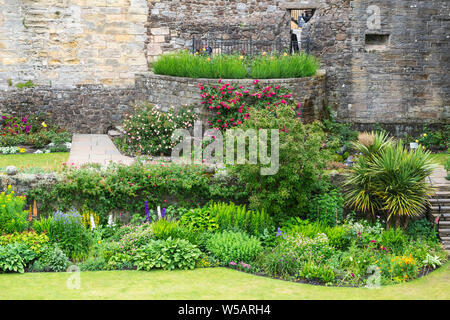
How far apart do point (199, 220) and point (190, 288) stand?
2280mm

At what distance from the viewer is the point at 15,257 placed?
10.6m

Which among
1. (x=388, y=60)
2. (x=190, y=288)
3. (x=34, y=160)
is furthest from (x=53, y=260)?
(x=388, y=60)

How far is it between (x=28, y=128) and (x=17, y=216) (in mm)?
5860

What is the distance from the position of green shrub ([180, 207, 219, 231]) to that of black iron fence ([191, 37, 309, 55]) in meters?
6.32

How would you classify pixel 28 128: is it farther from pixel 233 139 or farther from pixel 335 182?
pixel 335 182

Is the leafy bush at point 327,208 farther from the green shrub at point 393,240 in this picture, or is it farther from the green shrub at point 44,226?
the green shrub at point 44,226

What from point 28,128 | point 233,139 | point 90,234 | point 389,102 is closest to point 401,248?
point 233,139

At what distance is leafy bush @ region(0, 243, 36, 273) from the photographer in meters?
10.4

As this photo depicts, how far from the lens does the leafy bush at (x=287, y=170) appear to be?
11664 mm

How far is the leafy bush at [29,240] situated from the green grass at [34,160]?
96.5 inches

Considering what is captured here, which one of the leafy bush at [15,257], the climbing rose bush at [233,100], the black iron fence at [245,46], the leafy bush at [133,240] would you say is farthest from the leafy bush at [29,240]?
the black iron fence at [245,46]

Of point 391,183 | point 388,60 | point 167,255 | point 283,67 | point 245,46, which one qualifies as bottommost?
point 167,255

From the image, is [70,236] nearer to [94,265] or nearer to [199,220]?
[94,265]

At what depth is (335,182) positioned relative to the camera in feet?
41.8
